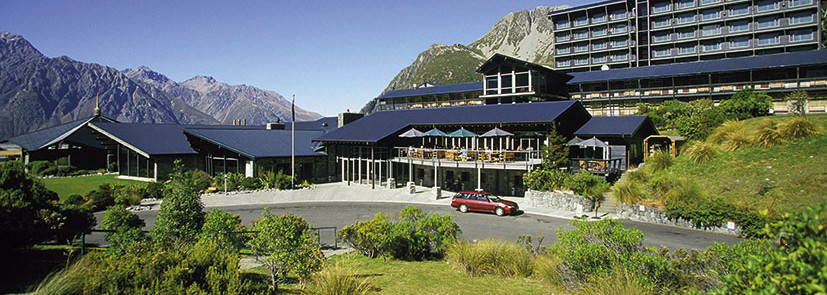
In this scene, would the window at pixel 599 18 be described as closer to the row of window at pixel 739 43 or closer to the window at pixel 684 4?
the row of window at pixel 739 43

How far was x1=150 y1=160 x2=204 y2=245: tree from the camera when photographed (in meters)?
11.6

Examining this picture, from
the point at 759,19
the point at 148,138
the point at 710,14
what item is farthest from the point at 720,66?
the point at 148,138

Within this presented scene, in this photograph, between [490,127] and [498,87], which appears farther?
[498,87]

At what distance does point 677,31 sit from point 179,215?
72.2 metres

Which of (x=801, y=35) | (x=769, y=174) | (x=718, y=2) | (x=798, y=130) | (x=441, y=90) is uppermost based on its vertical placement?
(x=718, y=2)

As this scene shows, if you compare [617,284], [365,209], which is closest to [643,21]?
[365,209]

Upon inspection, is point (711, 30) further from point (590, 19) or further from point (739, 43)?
point (590, 19)

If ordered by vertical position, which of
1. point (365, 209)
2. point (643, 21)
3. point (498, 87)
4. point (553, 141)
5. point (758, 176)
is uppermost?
point (643, 21)

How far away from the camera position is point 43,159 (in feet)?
142

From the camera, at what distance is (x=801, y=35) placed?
180 feet

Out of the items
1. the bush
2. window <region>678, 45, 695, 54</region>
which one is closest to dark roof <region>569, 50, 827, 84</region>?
window <region>678, 45, 695, 54</region>

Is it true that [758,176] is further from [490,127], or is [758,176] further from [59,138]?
[59,138]

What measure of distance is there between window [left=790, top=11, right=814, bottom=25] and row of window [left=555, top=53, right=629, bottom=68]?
780 inches

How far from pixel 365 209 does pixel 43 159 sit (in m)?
38.2
